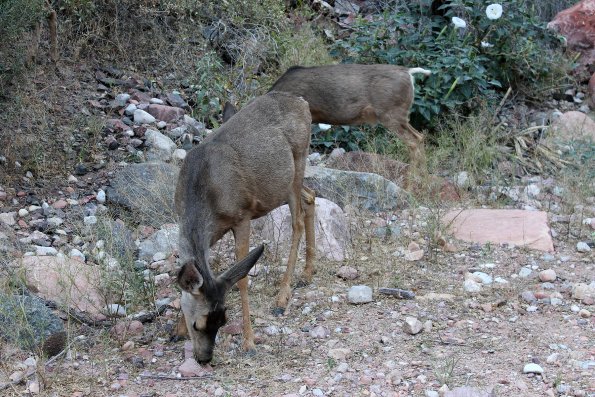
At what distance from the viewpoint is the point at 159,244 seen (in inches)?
295

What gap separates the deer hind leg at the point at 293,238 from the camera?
6.59 meters

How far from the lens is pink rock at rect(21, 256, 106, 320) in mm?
6270

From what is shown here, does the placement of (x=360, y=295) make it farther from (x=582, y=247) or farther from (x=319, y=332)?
(x=582, y=247)

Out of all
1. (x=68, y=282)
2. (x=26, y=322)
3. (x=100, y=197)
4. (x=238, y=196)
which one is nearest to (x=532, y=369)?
(x=238, y=196)

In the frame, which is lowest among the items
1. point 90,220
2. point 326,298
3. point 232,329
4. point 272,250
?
point 90,220

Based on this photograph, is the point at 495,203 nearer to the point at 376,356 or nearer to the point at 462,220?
the point at 462,220

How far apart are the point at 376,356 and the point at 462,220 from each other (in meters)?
2.68

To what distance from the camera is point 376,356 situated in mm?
5668

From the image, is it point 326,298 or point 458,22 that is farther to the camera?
point 458,22

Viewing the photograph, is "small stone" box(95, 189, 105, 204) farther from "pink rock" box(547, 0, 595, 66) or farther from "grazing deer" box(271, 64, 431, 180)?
"pink rock" box(547, 0, 595, 66)

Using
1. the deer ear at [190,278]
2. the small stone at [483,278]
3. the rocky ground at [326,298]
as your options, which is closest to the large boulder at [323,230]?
the rocky ground at [326,298]

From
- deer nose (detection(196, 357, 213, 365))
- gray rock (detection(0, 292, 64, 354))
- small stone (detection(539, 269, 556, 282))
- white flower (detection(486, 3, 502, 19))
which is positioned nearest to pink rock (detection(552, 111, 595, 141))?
white flower (detection(486, 3, 502, 19))

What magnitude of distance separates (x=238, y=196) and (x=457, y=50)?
215 inches

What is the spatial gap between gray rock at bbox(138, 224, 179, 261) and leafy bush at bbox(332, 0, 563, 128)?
3.92 m
